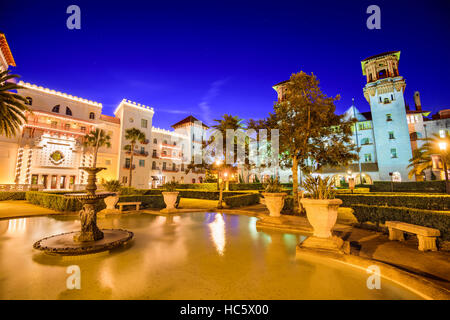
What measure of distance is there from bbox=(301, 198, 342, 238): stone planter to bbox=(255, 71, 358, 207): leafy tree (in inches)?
281

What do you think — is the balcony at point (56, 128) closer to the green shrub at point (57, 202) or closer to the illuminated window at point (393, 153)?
the green shrub at point (57, 202)

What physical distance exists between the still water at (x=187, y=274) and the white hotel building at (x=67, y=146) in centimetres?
1716

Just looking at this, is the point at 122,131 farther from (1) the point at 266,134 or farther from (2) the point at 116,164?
(1) the point at 266,134

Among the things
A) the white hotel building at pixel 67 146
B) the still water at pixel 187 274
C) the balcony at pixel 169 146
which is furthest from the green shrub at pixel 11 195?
the balcony at pixel 169 146

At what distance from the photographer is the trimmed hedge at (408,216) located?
5.59 m

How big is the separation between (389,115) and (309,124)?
3361cm

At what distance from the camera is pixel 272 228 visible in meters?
7.89

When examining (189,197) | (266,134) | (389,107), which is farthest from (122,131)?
(389,107)

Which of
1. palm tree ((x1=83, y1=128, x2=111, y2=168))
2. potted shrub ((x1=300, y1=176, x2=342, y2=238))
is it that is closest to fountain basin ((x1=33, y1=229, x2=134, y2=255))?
potted shrub ((x1=300, y1=176, x2=342, y2=238))

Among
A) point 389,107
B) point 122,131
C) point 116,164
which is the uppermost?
point 389,107

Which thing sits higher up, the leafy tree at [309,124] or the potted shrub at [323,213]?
the leafy tree at [309,124]

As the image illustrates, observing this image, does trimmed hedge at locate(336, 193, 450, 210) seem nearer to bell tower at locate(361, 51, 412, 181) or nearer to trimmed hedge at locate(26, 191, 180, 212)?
trimmed hedge at locate(26, 191, 180, 212)
